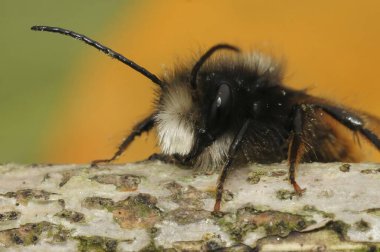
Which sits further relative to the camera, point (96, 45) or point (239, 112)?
point (239, 112)

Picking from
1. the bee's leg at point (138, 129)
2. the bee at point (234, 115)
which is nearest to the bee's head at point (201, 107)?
the bee at point (234, 115)

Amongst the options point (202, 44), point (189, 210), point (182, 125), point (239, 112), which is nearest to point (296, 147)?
point (239, 112)

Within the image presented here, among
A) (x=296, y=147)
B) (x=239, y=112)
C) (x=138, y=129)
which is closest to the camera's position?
(x=296, y=147)

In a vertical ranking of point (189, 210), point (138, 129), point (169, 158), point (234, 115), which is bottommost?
point (189, 210)

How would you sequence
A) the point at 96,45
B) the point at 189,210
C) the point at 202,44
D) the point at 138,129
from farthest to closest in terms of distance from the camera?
the point at 202,44
the point at 138,129
the point at 96,45
the point at 189,210

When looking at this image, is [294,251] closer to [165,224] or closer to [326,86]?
[165,224]

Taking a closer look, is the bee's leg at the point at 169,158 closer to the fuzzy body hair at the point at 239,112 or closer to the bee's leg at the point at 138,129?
the fuzzy body hair at the point at 239,112

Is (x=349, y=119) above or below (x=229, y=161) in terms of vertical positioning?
above

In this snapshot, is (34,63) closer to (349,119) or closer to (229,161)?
(349,119)
